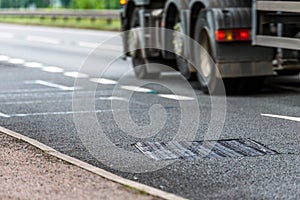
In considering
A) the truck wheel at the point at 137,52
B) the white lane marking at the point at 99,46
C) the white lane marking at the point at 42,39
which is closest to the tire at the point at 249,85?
the truck wheel at the point at 137,52

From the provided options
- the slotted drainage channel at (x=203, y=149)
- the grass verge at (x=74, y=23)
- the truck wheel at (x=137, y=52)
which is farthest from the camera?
the grass verge at (x=74, y=23)

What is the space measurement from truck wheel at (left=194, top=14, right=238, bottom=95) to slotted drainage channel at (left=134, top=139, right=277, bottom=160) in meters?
4.17

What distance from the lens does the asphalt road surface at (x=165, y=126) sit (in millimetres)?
7750

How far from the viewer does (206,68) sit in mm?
14086

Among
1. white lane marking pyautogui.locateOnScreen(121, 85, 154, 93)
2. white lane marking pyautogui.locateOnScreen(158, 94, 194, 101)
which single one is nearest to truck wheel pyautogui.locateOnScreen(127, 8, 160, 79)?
white lane marking pyautogui.locateOnScreen(121, 85, 154, 93)

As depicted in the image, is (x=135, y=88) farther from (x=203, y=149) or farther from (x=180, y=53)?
(x=203, y=149)

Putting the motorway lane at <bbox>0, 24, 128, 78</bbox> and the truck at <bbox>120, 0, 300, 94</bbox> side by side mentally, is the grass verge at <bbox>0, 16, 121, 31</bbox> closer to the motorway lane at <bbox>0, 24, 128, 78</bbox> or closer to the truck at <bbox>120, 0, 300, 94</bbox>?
the motorway lane at <bbox>0, 24, 128, 78</bbox>

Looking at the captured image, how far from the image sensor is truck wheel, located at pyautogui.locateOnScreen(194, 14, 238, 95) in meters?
13.7

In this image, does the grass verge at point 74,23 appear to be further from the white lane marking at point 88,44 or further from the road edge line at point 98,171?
the road edge line at point 98,171

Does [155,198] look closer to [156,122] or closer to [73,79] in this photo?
[156,122]

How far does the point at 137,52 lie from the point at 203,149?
7.90 meters

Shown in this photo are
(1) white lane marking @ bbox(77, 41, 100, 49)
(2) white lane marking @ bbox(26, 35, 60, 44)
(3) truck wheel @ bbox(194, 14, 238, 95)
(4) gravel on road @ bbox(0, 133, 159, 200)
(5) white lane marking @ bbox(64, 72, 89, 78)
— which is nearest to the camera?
(4) gravel on road @ bbox(0, 133, 159, 200)

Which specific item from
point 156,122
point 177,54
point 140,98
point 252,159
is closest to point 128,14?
point 177,54

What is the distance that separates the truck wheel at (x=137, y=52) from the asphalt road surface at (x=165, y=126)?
0.23 m
